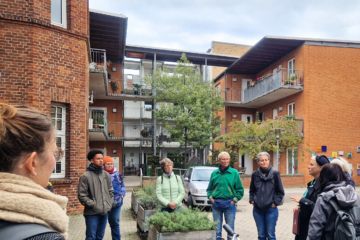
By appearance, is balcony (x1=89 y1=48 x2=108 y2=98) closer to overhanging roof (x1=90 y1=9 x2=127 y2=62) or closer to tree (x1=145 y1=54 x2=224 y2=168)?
overhanging roof (x1=90 y1=9 x2=127 y2=62)

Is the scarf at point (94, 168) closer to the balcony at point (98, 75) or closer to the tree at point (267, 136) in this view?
the balcony at point (98, 75)

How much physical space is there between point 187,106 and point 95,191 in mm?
17319

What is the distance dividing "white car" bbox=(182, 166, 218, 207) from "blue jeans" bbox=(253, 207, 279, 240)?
5223 millimetres

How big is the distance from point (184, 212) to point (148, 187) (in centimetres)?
409

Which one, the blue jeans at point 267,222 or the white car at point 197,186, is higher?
the blue jeans at point 267,222

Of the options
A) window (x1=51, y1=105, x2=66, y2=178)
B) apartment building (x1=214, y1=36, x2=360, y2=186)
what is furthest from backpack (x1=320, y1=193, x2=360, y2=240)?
apartment building (x1=214, y1=36, x2=360, y2=186)

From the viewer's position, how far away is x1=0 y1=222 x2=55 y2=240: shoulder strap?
1.01 metres

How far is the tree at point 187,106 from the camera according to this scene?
2162 cm

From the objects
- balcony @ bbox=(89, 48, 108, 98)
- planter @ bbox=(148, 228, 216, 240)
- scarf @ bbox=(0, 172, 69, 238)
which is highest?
balcony @ bbox=(89, 48, 108, 98)

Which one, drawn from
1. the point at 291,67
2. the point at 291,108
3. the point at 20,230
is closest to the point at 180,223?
the point at 20,230

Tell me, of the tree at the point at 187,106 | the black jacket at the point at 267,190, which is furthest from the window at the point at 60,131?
the tree at the point at 187,106

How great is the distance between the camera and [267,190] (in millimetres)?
5531

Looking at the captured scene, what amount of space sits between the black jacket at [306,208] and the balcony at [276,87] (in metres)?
17.2

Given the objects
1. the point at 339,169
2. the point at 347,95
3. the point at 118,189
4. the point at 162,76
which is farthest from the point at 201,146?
the point at 339,169
